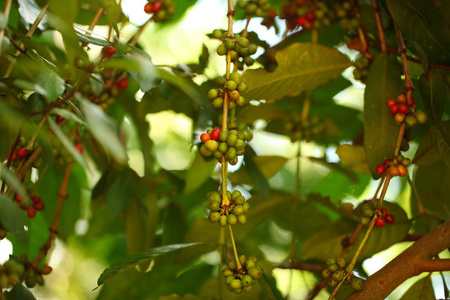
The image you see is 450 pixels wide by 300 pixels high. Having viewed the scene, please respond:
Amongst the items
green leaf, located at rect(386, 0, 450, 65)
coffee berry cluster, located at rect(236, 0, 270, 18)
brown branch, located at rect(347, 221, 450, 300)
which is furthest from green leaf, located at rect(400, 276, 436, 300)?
coffee berry cluster, located at rect(236, 0, 270, 18)

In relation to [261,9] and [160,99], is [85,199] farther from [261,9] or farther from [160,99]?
[261,9]

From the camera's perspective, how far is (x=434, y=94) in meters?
1.02

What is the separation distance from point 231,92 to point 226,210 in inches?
7.6

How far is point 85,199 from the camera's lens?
1733 mm

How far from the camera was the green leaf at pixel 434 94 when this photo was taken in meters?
1.01

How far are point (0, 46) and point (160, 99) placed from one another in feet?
2.29

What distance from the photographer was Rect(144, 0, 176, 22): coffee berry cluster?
133 cm

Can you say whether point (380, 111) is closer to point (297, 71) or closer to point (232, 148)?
point (297, 71)

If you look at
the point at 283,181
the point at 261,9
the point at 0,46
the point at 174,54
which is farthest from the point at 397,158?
the point at 174,54

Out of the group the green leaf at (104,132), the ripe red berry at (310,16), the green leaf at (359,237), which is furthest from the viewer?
the ripe red berry at (310,16)

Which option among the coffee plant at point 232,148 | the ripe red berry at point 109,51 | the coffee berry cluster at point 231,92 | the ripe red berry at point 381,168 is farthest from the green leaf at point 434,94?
the ripe red berry at point 109,51

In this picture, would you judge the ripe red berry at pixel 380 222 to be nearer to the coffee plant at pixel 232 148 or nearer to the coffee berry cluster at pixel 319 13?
the coffee plant at pixel 232 148

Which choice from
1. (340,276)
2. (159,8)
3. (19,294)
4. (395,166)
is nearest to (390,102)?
(395,166)

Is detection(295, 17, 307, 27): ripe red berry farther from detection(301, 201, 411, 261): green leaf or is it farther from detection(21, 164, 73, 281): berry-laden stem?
detection(21, 164, 73, 281): berry-laden stem
